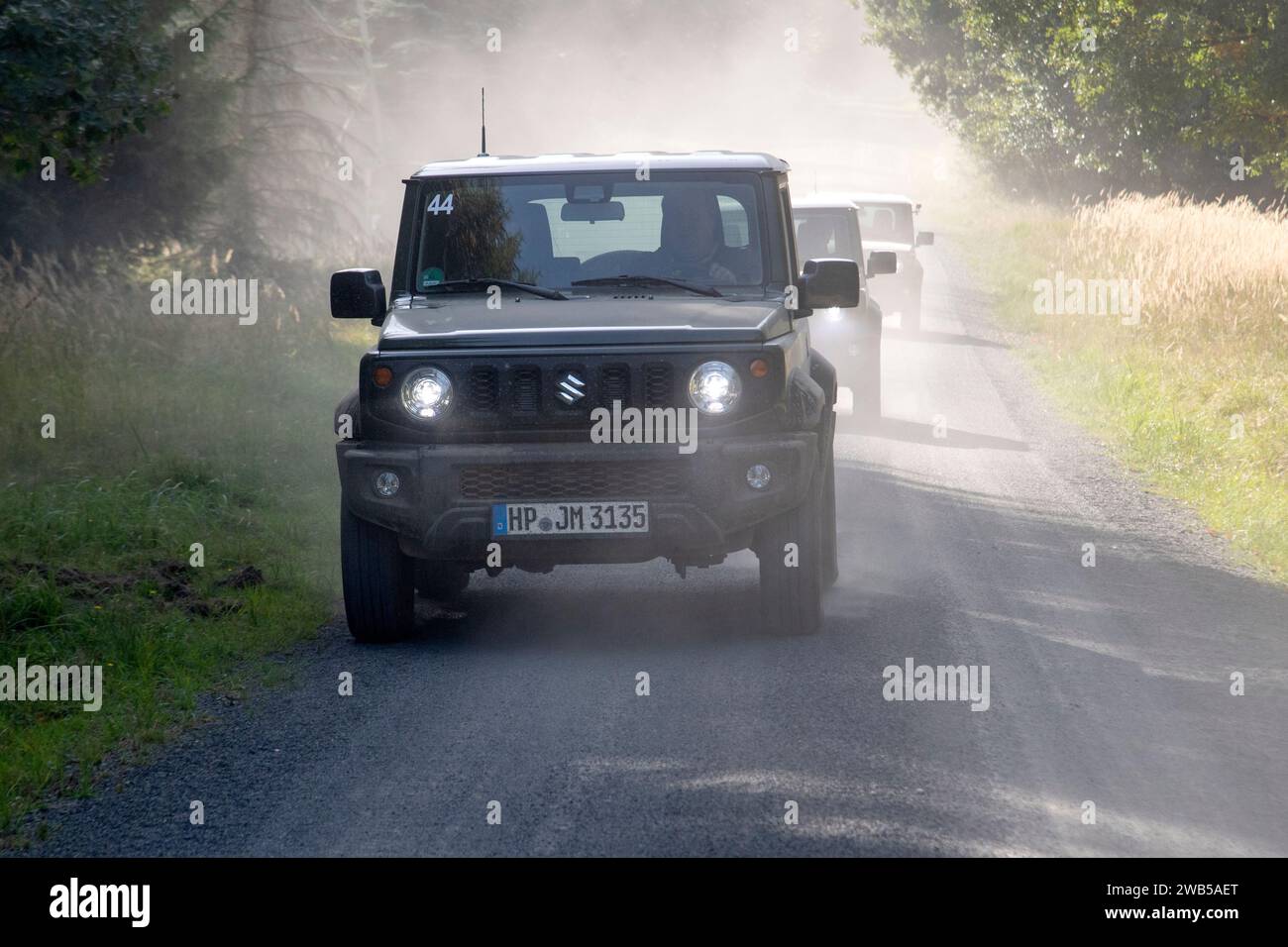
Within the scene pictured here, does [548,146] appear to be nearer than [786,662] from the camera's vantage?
No

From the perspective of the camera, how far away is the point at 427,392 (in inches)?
279

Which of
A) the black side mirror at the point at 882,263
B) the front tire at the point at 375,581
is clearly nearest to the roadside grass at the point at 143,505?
the front tire at the point at 375,581

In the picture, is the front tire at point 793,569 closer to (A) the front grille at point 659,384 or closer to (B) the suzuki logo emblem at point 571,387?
(A) the front grille at point 659,384

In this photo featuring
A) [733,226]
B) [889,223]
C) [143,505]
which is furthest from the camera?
[889,223]

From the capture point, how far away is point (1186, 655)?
719cm

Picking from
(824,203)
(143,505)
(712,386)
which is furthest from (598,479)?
(824,203)

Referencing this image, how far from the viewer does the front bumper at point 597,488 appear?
274 inches

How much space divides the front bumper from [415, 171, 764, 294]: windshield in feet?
3.99

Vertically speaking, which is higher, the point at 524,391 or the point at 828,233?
the point at 828,233

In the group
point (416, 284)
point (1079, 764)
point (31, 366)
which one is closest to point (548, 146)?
point (31, 366)

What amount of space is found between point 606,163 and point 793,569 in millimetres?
2330

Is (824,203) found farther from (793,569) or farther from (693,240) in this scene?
(793,569)
